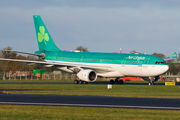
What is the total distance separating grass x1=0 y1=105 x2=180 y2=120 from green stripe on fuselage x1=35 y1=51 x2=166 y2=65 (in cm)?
2919

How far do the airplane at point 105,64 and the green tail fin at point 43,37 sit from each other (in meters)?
0.76

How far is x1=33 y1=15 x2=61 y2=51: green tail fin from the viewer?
57906mm

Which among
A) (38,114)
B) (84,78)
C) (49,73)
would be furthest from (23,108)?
(49,73)

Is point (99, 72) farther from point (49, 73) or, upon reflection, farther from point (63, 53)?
point (49, 73)

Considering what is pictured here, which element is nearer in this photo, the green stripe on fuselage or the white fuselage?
the white fuselage

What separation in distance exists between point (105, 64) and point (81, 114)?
111 feet

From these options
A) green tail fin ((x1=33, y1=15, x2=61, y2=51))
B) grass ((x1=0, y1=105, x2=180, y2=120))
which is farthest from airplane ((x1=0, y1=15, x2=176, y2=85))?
grass ((x1=0, y1=105, x2=180, y2=120))

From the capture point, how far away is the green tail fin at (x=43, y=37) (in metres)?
57.9

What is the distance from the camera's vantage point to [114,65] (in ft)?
159

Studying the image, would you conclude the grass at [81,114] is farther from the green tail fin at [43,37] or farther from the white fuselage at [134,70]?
the green tail fin at [43,37]

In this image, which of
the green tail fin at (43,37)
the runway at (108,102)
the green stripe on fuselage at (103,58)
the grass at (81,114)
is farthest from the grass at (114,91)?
the green tail fin at (43,37)

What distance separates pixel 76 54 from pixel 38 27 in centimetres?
1043

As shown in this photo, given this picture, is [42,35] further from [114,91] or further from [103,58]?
[114,91]

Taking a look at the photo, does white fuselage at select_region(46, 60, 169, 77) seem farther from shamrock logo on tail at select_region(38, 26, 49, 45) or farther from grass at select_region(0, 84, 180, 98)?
shamrock logo on tail at select_region(38, 26, 49, 45)
